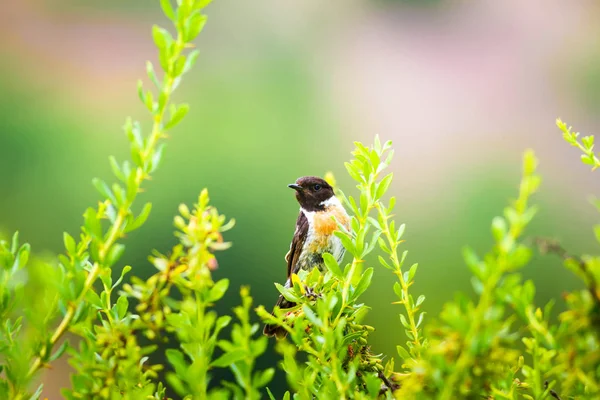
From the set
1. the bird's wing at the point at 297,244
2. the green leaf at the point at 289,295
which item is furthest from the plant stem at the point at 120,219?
the bird's wing at the point at 297,244

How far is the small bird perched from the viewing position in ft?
4.68

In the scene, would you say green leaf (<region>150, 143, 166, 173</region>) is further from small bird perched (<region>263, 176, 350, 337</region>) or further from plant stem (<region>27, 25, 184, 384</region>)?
small bird perched (<region>263, 176, 350, 337</region>)

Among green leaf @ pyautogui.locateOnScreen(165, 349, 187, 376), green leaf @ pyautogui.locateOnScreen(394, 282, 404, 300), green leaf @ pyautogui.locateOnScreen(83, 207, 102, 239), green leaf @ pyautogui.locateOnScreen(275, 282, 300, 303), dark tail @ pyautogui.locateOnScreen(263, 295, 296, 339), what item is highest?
green leaf @ pyautogui.locateOnScreen(83, 207, 102, 239)

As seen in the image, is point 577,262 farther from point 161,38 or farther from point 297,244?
point 297,244

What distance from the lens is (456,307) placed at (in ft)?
0.97

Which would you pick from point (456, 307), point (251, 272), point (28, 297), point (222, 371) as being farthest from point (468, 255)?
point (251, 272)

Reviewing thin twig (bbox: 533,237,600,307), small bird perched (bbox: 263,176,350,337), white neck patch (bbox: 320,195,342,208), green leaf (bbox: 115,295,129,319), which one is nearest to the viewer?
thin twig (bbox: 533,237,600,307)

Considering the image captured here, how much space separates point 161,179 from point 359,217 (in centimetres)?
242

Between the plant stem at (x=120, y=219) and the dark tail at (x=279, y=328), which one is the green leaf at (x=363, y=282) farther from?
the dark tail at (x=279, y=328)

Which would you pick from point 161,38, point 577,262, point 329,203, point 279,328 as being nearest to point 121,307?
point 161,38

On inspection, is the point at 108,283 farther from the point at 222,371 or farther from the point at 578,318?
the point at 222,371

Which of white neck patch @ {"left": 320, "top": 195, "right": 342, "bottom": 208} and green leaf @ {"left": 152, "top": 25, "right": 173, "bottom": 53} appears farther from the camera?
white neck patch @ {"left": 320, "top": 195, "right": 342, "bottom": 208}

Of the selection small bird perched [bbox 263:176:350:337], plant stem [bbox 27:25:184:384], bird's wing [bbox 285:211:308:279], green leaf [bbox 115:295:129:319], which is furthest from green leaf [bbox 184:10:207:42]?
bird's wing [bbox 285:211:308:279]

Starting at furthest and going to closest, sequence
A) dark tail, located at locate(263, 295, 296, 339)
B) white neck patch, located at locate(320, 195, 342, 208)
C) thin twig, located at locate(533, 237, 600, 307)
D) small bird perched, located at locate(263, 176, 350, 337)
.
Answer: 1. white neck patch, located at locate(320, 195, 342, 208)
2. small bird perched, located at locate(263, 176, 350, 337)
3. dark tail, located at locate(263, 295, 296, 339)
4. thin twig, located at locate(533, 237, 600, 307)
